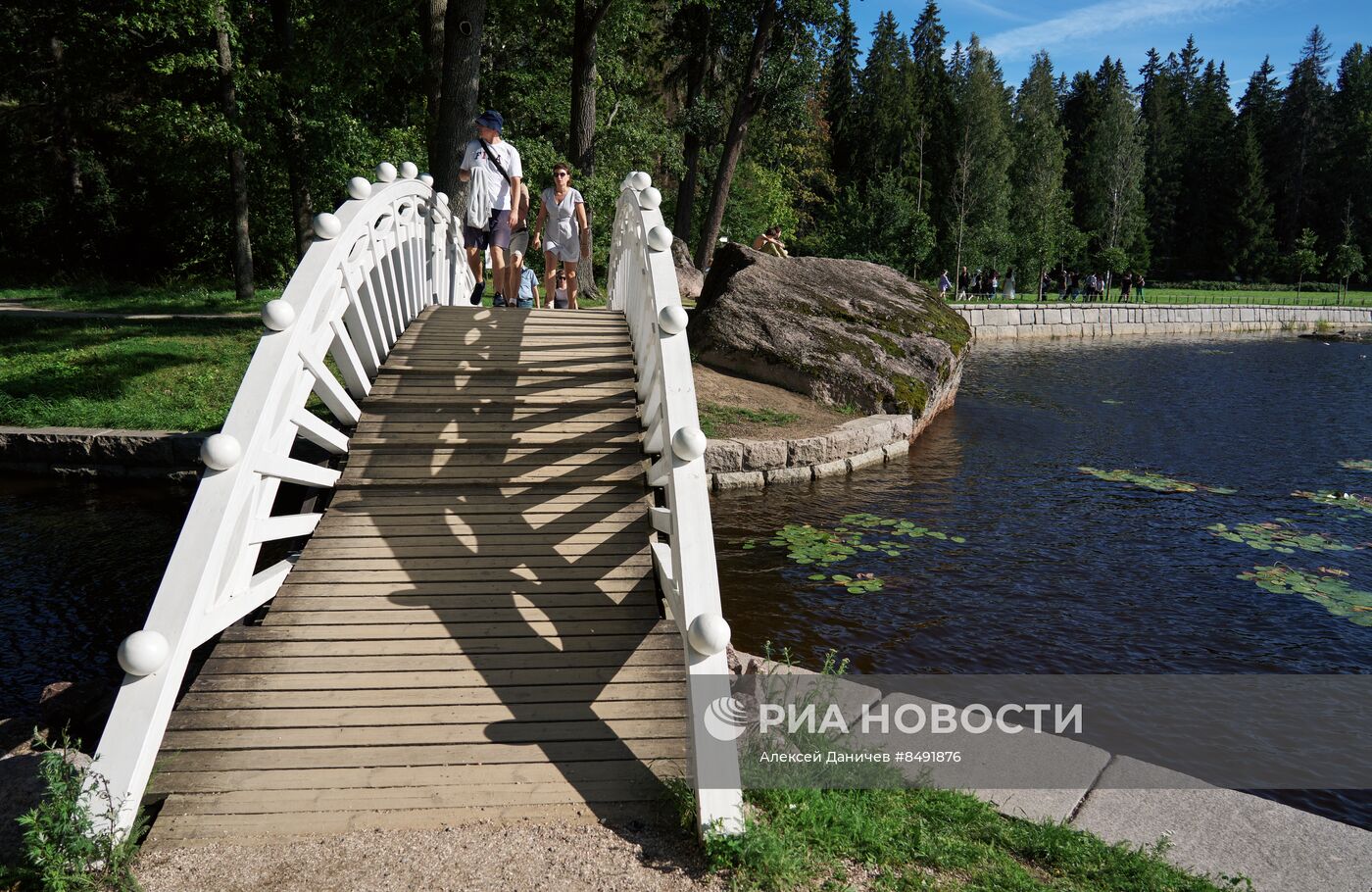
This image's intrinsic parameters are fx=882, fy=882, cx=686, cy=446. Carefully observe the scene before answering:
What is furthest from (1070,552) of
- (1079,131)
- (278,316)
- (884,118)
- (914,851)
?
(1079,131)

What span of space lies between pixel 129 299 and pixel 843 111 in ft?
156

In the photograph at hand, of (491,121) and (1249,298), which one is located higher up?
(491,121)

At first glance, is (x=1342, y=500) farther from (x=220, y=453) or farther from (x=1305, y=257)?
(x=1305, y=257)

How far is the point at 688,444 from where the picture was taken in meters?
3.71

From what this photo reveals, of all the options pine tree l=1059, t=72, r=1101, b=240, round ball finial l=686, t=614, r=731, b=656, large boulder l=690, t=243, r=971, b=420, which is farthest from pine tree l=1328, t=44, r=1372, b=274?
round ball finial l=686, t=614, r=731, b=656

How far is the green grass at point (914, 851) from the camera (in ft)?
9.86

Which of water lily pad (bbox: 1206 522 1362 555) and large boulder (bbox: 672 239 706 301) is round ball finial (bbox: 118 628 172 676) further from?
large boulder (bbox: 672 239 706 301)

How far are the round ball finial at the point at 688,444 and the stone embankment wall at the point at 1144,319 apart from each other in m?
28.4

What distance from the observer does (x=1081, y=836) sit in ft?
10.9

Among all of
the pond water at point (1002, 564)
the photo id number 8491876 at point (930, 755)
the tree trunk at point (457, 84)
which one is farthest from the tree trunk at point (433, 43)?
the photo id number 8491876 at point (930, 755)

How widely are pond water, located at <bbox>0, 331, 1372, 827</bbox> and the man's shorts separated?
Answer: 359 cm

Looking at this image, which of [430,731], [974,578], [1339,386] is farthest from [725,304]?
[1339,386]

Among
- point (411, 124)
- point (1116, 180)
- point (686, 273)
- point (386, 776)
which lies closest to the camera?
point (386, 776)

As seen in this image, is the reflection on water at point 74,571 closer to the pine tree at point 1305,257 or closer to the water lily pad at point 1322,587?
the water lily pad at point 1322,587
